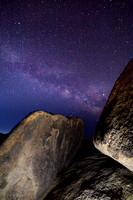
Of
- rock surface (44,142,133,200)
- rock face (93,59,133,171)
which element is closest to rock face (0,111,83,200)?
rock surface (44,142,133,200)

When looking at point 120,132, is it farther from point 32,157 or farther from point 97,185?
point 32,157

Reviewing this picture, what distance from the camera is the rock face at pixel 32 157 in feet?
5.57

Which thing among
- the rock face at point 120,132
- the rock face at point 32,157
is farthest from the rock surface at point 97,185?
the rock face at point 120,132

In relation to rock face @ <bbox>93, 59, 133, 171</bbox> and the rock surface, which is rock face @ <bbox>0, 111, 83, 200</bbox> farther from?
rock face @ <bbox>93, 59, 133, 171</bbox>

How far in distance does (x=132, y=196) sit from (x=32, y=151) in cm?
149

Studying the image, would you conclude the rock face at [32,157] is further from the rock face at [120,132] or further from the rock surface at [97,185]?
the rock face at [120,132]

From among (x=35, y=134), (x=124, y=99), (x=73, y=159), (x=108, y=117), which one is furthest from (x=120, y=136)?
(x=73, y=159)

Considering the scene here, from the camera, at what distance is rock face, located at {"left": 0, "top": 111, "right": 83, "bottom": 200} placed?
1.70 m

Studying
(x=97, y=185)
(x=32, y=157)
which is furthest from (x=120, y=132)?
(x=32, y=157)

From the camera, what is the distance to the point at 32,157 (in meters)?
1.96

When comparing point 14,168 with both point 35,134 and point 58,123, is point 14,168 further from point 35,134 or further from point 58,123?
point 58,123

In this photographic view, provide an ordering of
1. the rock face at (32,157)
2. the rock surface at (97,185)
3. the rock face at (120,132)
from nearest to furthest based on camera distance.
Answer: the rock face at (120,132) → the rock surface at (97,185) → the rock face at (32,157)

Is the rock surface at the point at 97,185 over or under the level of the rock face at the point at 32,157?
under

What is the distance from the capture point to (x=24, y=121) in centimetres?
187
